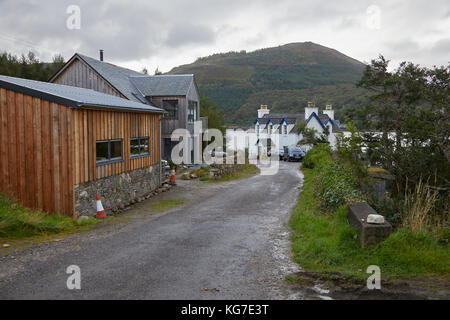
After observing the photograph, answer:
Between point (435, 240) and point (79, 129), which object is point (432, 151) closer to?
point (435, 240)

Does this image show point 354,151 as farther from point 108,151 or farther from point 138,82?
point 138,82

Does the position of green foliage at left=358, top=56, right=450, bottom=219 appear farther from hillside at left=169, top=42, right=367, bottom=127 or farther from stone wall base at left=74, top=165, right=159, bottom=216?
hillside at left=169, top=42, right=367, bottom=127

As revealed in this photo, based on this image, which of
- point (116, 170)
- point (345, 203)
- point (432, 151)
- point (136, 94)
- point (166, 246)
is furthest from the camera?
point (136, 94)

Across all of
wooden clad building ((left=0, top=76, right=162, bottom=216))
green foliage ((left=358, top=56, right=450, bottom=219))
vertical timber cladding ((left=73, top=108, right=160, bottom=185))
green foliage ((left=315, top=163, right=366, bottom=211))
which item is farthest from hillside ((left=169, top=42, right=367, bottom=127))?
wooden clad building ((left=0, top=76, right=162, bottom=216))

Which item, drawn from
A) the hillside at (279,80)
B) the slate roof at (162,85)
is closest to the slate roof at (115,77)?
the slate roof at (162,85)

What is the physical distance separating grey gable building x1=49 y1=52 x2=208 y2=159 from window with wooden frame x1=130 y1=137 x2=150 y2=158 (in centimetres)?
712

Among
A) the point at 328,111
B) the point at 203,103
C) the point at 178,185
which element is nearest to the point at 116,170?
the point at 178,185

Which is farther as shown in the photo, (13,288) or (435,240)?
(435,240)

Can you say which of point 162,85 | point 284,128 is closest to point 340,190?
point 162,85

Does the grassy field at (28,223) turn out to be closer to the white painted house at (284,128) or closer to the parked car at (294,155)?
the parked car at (294,155)

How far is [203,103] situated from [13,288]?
4122 centimetres

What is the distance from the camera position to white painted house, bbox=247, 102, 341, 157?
53.7 metres

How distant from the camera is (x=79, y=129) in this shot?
38.4 ft

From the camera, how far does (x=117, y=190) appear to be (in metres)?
14.8
